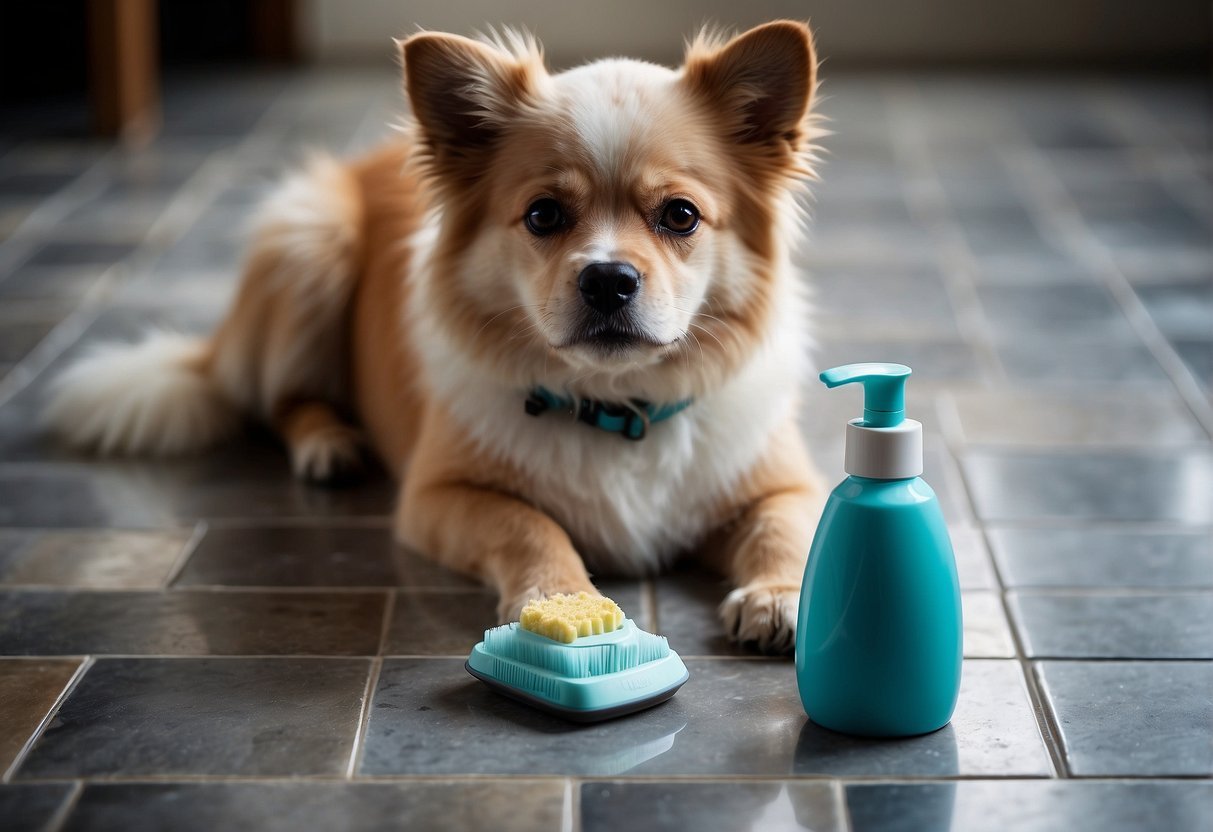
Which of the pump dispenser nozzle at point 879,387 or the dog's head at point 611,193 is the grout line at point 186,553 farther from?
the pump dispenser nozzle at point 879,387

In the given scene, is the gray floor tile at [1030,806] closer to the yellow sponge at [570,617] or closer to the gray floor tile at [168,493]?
the yellow sponge at [570,617]

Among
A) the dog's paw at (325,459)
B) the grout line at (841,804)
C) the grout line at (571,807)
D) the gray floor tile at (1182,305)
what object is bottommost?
the dog's paw at (325,459)

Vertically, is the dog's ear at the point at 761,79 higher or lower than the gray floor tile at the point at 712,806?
higher

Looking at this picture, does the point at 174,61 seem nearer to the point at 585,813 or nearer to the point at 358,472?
the point at 358,472

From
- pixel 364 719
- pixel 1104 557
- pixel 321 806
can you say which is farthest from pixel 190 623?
pixel 1104 557

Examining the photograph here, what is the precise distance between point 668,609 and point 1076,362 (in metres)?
1.59

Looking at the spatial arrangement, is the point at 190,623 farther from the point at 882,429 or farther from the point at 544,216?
the point at 882,429

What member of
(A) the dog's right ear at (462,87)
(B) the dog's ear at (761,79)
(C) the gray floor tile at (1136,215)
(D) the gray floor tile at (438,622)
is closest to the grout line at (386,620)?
(D) the gray floor tile at (438,622)

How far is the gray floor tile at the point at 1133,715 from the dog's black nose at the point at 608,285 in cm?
78

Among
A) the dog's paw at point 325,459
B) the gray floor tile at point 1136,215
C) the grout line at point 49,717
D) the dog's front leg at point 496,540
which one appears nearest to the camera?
the grout line at point 49,717

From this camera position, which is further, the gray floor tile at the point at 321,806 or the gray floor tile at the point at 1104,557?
the gray floor tile at the point at 1104,557

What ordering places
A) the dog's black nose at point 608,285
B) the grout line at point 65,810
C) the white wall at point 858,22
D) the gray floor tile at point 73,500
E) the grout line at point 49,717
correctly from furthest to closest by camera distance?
the white wall at point 858,22 → the gray floor tile at point 73,500 → the dog's black nose at point 608,285 → the grout line at point 49,717 → the grout line at point 65,810

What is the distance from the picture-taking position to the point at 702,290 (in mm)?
2115

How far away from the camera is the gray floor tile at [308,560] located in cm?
226
